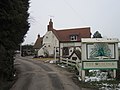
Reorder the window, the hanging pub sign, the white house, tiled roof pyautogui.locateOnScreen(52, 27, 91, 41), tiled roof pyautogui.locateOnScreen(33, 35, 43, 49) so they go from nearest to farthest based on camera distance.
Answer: the hanging pub sign, the window, the white house, tiled roof pyautogui.locateOnScreen(52, 27, 91, 41), tiled roof pyautogui.locateOnScreen(33, 35, 43, 49)

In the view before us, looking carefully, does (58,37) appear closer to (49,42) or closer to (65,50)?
(49,42)

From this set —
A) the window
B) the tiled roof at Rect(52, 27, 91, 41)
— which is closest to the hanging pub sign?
the window

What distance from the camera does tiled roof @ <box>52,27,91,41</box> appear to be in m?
60.3

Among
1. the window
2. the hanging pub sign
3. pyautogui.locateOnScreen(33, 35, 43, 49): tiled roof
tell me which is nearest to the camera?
the hanging pub sign

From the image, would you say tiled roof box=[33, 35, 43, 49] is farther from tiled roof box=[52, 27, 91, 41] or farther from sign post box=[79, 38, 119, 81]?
sign post box=[79, 38, 119, 81]

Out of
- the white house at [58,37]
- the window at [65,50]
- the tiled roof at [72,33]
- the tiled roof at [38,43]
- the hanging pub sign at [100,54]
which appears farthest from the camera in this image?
the tiled roof at [38,43]

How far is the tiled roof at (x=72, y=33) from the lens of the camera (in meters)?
60.3

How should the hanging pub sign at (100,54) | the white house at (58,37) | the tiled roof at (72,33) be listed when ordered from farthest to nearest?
the tiled roof at (72,33)
the white house at (58,37)
the hanging pub sign at (100,54)

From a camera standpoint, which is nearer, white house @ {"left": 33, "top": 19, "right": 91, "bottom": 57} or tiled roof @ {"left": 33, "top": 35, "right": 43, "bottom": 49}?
white house @ {"left": 33, "top": 19, "right": 91, "bottom": 57}

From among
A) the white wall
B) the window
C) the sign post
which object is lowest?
the sign post

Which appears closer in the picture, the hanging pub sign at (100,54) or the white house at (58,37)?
the hanging pub sign at (100,54)

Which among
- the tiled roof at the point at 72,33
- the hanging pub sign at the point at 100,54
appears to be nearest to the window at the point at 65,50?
the tiled roof at the point at 72,33

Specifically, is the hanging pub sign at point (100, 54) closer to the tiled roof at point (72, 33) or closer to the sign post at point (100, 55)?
the sign post at point (100, 55)

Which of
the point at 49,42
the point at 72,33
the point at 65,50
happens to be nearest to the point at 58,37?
the point at 72,33
